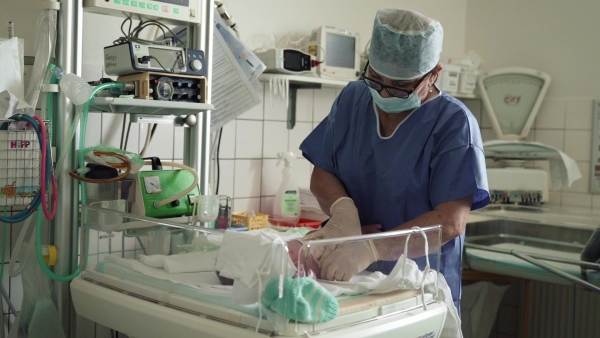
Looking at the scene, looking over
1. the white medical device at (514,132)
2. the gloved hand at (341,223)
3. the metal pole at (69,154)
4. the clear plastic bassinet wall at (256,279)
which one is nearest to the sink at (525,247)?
the white medical device at (514,132)

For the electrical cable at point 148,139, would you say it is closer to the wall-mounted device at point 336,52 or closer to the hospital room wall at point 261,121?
the hospital room wall at point 261,121

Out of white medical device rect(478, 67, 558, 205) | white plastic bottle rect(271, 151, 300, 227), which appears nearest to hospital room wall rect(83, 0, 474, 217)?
white plastic bottle rect(271, 151, 300, 227)

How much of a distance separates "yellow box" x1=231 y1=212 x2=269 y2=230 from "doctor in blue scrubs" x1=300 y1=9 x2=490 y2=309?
70cm

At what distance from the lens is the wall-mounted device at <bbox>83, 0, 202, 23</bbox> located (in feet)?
6.35

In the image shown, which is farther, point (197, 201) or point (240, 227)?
point (240, 227)

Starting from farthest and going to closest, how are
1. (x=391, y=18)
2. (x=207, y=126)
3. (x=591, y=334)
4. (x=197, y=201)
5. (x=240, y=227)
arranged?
1. (x=591, y=334)
2. (x=240, y=227)
3. (x=207, y=126)
4. (x=197, y=201)
5. (x=391, y=18)

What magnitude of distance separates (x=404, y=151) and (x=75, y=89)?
901mm

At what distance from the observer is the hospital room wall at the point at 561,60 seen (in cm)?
353

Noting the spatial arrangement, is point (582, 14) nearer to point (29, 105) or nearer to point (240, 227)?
point (240, 227)

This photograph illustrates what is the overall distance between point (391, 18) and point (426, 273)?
694mm

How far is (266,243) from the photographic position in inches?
49.2

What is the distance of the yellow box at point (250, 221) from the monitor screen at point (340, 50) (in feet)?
2.59

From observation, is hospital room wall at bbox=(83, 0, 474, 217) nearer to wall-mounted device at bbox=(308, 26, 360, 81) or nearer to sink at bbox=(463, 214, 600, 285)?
wall-mounted device at bbox=(308, 26, 360, 81)

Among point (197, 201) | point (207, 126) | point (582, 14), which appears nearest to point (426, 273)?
point (197, 201)
